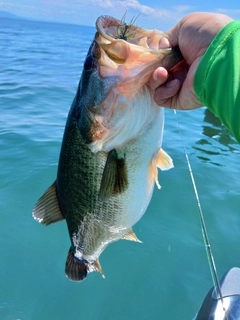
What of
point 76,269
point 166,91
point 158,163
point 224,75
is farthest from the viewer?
point 76,269

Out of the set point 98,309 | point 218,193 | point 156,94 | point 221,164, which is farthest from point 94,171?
point 221,164

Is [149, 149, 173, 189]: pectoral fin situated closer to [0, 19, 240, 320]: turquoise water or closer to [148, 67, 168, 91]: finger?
[148, 67, 168, 91]: finger

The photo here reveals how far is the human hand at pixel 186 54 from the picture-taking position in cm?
146

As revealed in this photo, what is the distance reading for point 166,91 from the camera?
1534mm

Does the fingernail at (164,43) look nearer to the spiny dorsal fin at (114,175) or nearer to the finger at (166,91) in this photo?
the finger at (166,91)

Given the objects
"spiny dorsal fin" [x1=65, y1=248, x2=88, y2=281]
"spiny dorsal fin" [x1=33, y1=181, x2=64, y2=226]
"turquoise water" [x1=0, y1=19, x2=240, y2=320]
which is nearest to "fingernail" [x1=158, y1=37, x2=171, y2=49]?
"spiny dorsal fin" [x1=33, y1=181, x2=64, y2=226]

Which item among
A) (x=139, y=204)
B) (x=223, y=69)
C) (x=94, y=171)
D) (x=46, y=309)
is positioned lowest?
(x=46, y=309)

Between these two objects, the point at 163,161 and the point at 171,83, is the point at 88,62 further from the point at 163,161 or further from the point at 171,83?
the point at 163,161

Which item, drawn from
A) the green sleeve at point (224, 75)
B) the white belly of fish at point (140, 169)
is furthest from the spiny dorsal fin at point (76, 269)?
the green sleeve at point (224, 75)

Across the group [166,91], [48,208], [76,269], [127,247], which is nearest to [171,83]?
[166,91]

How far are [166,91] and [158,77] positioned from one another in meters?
0.11

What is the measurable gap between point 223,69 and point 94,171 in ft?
2.83

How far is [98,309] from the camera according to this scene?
3.10m

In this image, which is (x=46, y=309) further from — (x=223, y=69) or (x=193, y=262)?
(x=223, y=69)
